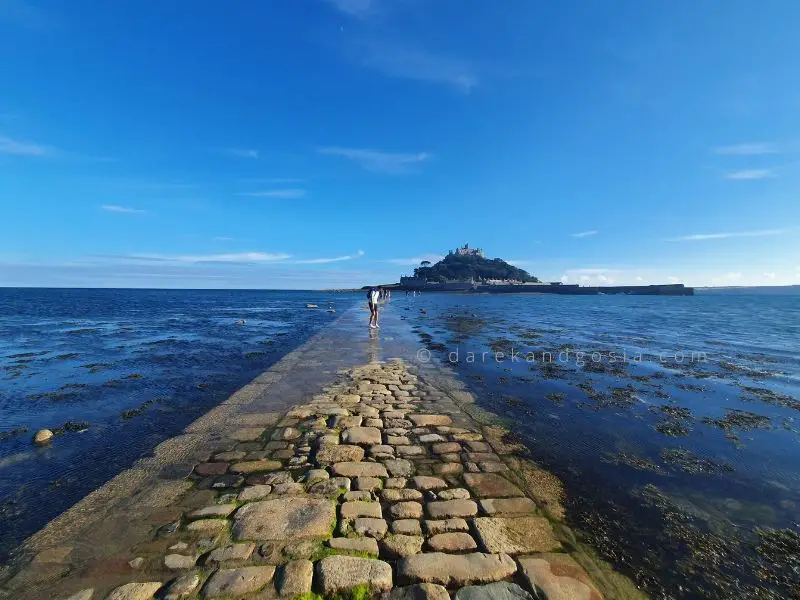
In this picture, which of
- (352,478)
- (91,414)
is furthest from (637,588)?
(91,414)

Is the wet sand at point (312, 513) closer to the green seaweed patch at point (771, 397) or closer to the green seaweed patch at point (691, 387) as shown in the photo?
the green seaweed patch at point (691, 387)

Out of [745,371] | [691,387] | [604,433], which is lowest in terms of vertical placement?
[745,371]

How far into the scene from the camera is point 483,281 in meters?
159

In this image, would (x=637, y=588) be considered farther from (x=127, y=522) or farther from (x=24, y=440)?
(x=24, y=440)

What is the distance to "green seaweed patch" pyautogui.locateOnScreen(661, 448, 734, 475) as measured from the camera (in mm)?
4820

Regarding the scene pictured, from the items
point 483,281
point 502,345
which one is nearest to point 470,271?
point 483,281

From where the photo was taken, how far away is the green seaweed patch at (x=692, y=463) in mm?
4820

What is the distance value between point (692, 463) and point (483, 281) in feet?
518

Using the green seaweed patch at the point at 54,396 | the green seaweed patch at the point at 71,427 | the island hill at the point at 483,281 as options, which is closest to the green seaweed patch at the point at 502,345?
the green seaweed patch at the point at 71,427

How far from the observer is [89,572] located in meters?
2.68

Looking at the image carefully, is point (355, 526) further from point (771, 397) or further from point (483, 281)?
point (483, 281)

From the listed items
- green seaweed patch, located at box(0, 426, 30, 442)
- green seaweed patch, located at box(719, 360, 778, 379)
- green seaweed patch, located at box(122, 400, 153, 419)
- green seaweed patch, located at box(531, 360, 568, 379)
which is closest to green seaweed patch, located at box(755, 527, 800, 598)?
green seaweed patch, located at box(531, 360, 568, 379)

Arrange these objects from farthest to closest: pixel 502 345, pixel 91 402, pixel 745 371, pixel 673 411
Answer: pixel 502 345, pixel 745 371, pixel 91 402, pixel 673 411

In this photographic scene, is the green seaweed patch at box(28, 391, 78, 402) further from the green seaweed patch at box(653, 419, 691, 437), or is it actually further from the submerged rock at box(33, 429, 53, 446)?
the green seaweed patch at box(653, 419, 691, 437)
